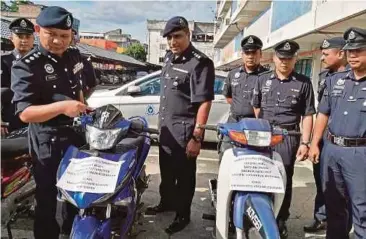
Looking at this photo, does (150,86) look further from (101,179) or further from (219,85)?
(101,179)

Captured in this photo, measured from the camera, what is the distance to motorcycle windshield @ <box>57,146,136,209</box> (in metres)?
2.18

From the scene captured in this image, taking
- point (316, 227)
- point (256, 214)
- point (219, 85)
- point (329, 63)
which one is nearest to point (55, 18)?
point (256, 214)

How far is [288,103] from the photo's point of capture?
3.48 meters

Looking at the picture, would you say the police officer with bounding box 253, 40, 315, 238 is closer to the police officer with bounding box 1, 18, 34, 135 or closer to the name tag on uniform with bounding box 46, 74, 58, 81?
the name tag on uniform with bounding box 46, 74, 58, 81

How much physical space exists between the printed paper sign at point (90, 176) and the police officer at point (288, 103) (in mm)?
1658

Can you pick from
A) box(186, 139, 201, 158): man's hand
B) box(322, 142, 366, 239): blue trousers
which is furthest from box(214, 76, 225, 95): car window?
box(322, 142, 366, 239): blue trousers

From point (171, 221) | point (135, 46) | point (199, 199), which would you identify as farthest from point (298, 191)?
point (135, 46)

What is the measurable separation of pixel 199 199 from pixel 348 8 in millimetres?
3930

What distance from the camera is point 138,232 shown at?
3359 millimetres

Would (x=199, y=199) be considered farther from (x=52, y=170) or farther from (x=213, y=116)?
(x=213, y=116)

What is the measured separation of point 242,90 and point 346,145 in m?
1.69

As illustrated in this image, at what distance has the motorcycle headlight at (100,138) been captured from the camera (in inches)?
92.4

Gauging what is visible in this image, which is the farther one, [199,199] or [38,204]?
[199,199]

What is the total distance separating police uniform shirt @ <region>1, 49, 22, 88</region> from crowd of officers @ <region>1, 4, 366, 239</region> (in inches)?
0.5
